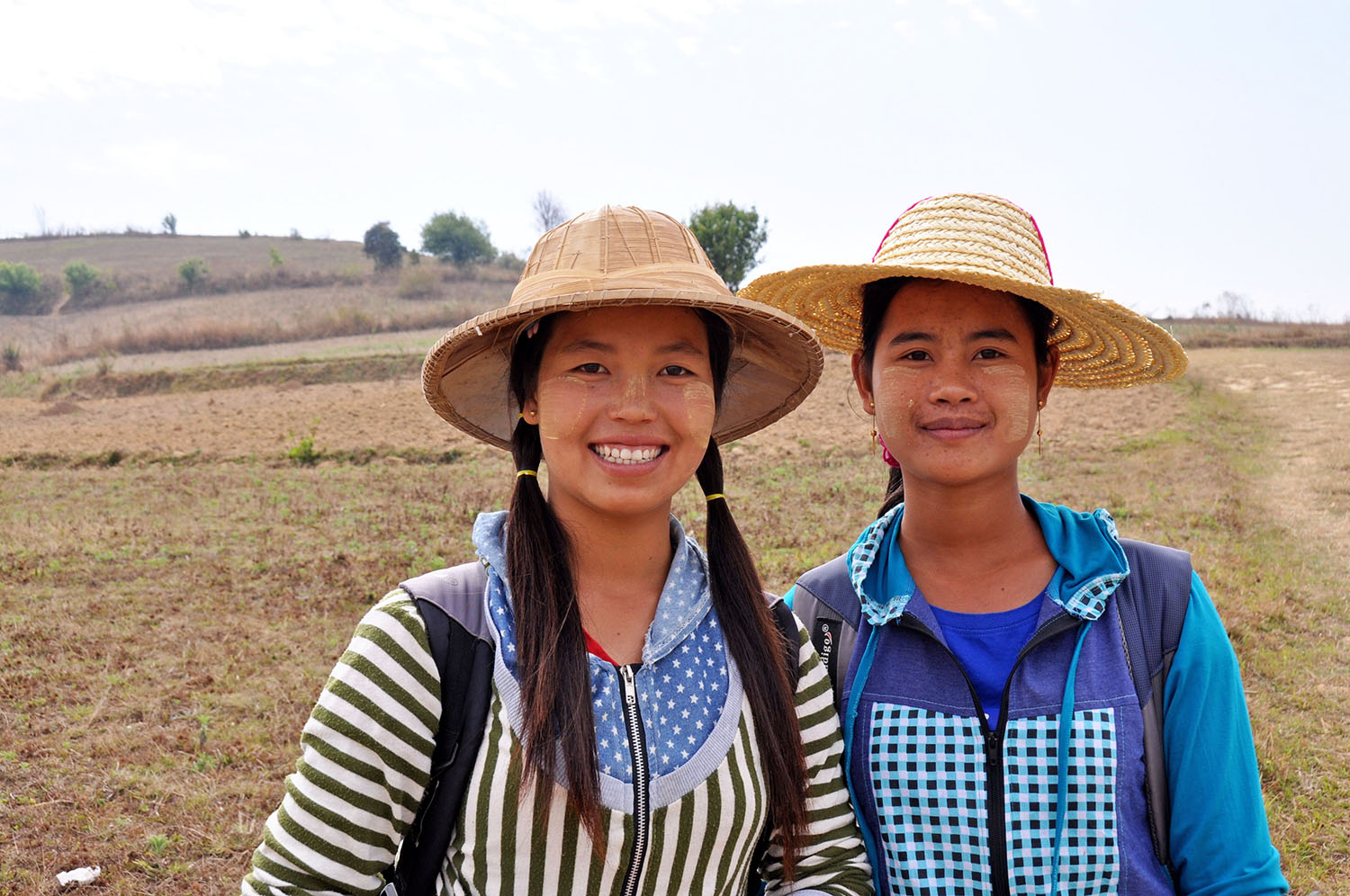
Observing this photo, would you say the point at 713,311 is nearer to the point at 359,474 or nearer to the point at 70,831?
the point at 70,831

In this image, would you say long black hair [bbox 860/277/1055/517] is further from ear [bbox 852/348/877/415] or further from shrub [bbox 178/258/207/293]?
shrub [bbox 178/258/207/293]

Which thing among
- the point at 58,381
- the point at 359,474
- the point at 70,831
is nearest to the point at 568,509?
the point at 70,831

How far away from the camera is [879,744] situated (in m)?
1.78

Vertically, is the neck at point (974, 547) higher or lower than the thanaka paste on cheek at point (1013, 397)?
lower

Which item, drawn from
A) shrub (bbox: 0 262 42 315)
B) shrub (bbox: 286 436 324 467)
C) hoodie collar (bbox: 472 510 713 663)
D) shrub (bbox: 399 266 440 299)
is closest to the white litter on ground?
hoodie collar (bbox: 472 510 713 663)

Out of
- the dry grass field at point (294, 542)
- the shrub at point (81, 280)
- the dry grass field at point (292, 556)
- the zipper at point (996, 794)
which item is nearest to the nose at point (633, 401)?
the zipper at point (996, 794)

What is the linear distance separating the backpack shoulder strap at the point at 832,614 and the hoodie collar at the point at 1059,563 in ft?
0.08

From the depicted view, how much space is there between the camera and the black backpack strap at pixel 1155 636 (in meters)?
1.68

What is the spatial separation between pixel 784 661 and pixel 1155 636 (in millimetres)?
665

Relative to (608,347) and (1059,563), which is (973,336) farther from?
(608,347)

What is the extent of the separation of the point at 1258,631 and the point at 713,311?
5.89 meters

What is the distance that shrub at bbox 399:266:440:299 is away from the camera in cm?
4456

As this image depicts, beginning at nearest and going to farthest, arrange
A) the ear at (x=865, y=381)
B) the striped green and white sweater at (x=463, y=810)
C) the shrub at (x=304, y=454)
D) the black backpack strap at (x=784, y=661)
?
the striped green and white sweater at (x=463, y=810) → the black backpack strap at (x=784, y=661) → the ear at (x=865, y=381) → the shrub at (x=304, y=454)

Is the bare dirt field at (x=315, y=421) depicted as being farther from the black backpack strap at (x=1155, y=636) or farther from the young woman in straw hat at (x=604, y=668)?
the young woman in straw hat at (x=604, y=668)
